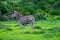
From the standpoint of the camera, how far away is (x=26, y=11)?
127 feet

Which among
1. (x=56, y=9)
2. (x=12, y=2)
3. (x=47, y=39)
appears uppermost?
(x=47, y=39)

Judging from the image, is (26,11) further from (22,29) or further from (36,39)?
(36,39)

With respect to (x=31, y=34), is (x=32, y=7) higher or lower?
lower

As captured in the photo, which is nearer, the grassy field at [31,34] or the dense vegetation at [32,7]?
the grassy field at [31,34]

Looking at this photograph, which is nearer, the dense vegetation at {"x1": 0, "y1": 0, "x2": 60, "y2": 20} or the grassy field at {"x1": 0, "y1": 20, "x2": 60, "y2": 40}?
the grassy field at {"x1": 0, "y1": 20, "x2": 60, "y2": 40}

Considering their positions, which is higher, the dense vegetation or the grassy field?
the grassy field

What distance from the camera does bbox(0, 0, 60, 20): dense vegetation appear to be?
37075 millimetres

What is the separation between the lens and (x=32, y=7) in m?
42.4

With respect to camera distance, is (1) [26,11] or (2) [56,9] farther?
(2) [56,9]

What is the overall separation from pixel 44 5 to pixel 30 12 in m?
7.35

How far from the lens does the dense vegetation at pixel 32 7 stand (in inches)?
1460

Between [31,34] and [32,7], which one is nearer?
[31,34]

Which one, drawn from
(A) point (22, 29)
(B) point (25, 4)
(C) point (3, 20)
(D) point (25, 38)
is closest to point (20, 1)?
(B) point (25, 4)

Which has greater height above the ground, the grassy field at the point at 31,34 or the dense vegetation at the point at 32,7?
the grassy field at the point at 31,34
